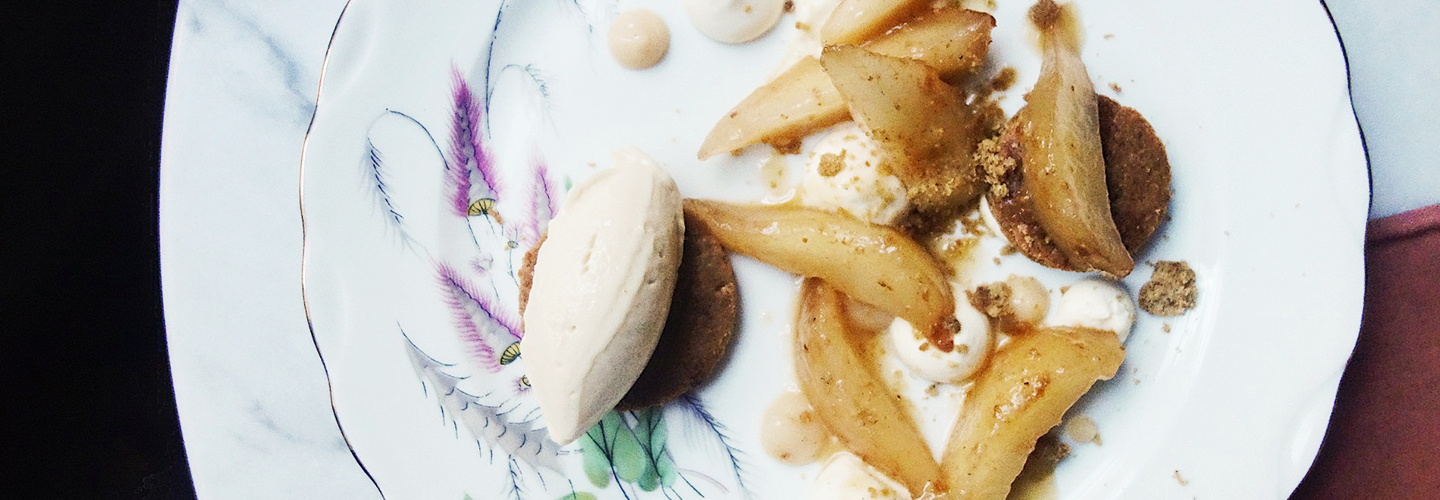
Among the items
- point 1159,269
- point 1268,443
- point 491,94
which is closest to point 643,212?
point 491,94

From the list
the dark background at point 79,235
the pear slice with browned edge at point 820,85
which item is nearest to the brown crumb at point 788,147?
the pear slice with browned edge at point 820,85

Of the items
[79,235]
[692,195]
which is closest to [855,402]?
[692,195]

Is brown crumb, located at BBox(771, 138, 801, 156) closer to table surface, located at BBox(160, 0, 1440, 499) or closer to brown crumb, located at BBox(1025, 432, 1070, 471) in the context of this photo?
brown crumb, located at BBox(1025, 432, 1070, 471)

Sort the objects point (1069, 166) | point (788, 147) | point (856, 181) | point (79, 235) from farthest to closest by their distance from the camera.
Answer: point (79, 235)
point (788, 147)
point (856, 181)
point (1069, 166)

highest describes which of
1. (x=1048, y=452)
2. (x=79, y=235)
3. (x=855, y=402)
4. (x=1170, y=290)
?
(x=79, y=235)

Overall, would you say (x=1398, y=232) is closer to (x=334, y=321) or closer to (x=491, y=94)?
(x=491, y=94)

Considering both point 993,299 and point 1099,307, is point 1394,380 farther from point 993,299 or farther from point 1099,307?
point 993,299
